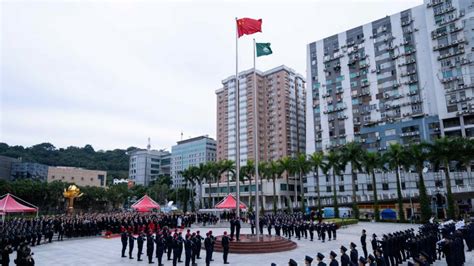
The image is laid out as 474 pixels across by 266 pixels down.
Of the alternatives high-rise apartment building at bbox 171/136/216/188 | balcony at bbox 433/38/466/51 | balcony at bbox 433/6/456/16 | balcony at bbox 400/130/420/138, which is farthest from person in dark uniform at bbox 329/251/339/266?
high-rise apartment building at bbox 171/136/216/188

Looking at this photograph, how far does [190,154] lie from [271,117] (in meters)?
47.1

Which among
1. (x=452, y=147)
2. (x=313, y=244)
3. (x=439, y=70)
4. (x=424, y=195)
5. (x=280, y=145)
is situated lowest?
(x=313, y=244)

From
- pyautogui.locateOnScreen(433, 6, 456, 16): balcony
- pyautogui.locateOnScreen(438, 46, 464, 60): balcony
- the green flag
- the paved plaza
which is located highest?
pyautogui.locateOnScreen(433, 6, 456, 16): balcony

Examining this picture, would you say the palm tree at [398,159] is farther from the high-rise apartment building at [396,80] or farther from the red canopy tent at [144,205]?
the red canopy tent at [144,205]

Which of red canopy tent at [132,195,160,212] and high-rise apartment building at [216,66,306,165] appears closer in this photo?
red canopy tent at [132,195,160,212]

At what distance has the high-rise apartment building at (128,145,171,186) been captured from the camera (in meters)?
141

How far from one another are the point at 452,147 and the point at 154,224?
34624mm

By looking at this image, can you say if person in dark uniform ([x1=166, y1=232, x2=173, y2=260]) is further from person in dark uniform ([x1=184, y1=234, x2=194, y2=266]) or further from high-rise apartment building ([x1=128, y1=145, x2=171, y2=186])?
high-rise apartment building ([x1=128, y1=145, x2=171, y2=186])

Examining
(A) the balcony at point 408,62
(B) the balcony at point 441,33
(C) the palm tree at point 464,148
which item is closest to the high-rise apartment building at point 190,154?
(A) the balcony at point 408,62

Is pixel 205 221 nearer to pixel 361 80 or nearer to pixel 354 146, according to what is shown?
pixel 354 146

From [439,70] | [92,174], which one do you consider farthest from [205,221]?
[92,174]

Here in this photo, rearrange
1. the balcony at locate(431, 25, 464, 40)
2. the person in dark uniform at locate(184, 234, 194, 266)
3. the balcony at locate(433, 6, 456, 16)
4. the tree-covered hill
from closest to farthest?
1. the person in dark uniform at locate(184, 234, 194, 266)
2. the balcony at locate(431, 25, 464, 40)
3. the balcony at locate(433, 6, 456, 16)
4. the tree-covered hill

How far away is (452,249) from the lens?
13.2 meters

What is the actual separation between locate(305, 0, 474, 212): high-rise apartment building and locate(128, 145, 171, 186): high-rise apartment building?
84785mm
